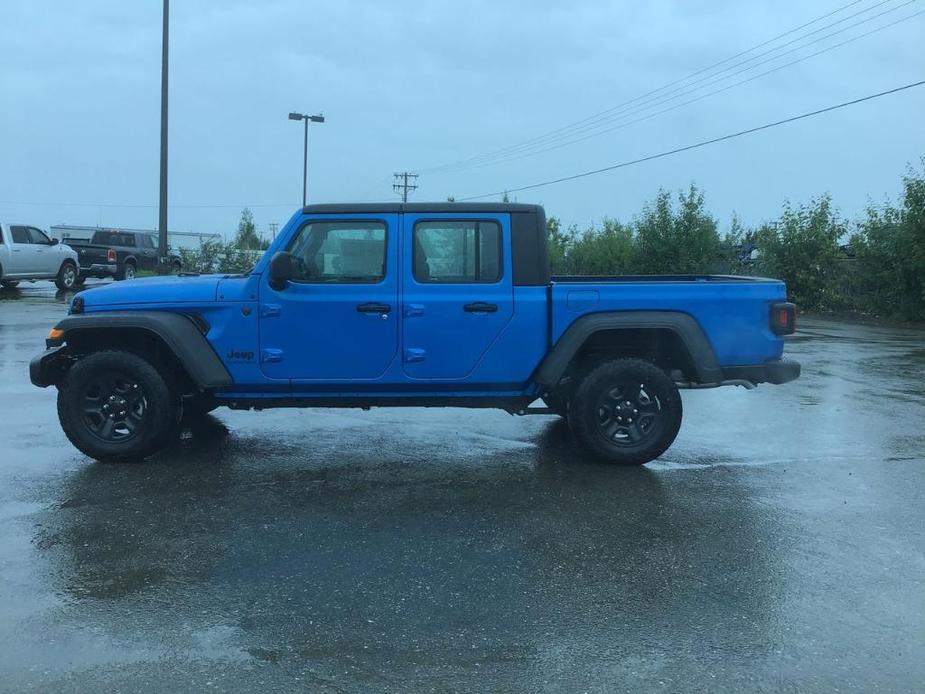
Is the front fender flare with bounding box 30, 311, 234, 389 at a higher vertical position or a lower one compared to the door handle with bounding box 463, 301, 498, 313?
lower

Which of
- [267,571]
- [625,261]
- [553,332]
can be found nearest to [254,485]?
[267,571]

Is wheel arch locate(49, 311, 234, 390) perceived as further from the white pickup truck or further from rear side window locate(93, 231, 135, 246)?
rear side window locate(93, 231, 135, 246)

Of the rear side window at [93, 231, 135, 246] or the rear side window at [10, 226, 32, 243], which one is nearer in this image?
the rear side window at [10, 226, 32, 243]

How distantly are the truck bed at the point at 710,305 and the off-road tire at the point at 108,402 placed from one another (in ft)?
9.99

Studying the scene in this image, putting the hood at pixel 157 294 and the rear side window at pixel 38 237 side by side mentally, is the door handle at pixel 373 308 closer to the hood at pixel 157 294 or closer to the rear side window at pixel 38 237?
the hood at pixel 157 294

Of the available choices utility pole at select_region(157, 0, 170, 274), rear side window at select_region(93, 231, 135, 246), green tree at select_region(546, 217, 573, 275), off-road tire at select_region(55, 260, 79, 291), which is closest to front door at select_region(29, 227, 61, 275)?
off-road tire at select_region(55, 260, 79, 291)

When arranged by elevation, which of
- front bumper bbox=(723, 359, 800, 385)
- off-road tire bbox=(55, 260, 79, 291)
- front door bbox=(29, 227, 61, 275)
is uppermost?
front door bbox=(29, 227, 61, 275)

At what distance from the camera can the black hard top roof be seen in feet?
21.4

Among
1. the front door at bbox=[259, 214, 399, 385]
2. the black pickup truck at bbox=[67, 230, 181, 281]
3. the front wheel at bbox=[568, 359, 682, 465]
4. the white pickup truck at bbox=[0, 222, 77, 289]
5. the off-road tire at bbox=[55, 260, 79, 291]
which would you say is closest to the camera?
the front door at bbox=[259, 214, 399, 385]

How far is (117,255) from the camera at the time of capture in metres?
28.8

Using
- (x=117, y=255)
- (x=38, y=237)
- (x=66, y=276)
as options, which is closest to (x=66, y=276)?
(x=66, y=276)

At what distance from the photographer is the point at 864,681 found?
3381mm

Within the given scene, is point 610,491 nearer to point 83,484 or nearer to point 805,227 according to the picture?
point 83,484

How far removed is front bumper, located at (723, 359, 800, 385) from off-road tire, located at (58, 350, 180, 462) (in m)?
4.30
